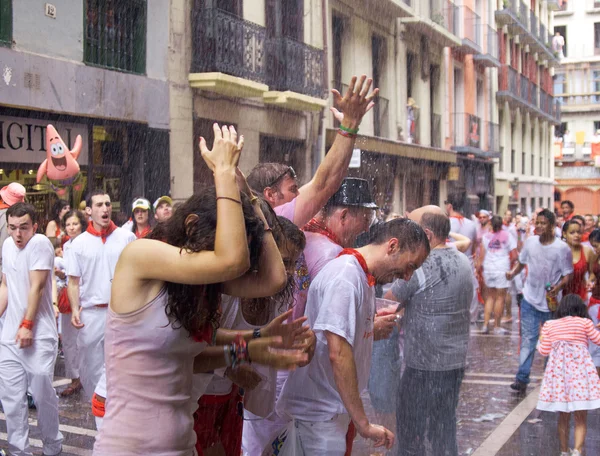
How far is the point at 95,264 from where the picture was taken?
6.94 meters

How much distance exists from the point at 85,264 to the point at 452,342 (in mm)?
3176

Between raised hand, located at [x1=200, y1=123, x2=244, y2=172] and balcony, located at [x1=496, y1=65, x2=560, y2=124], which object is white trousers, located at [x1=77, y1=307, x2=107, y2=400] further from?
balcony, located at [x1=496, y1=65, x2=560, y2=124]

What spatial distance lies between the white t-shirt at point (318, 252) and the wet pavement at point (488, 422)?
66.1 inches

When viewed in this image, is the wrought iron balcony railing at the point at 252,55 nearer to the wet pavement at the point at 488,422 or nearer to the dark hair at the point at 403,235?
the wet pavement at the point at 488,422

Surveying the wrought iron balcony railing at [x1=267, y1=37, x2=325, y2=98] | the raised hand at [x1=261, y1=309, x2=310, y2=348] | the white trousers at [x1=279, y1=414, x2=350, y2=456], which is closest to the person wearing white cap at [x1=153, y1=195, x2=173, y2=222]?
the white trousers at [x1=279, y1=414, x2=350, y2=456]

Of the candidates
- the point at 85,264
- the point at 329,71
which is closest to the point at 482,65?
the point at 329,71

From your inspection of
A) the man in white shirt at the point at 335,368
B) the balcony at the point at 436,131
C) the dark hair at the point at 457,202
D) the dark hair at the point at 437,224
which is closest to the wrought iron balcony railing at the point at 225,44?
the dark hair at the point at 457,202

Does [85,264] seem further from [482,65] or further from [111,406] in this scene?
[482,65]

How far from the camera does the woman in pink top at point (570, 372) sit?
20.2ft

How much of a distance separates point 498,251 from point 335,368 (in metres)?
10.0

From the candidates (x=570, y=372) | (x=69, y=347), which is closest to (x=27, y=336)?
(x=69, y=347)

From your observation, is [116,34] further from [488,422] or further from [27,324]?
[488,422]

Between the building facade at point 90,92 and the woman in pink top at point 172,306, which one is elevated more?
the building facade at point 90,92

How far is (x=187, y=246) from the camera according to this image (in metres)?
2.60
